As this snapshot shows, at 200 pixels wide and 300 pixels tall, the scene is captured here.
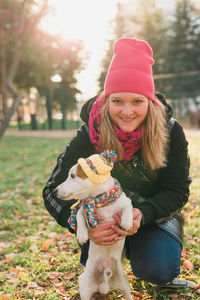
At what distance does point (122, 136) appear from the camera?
2092 millimetres

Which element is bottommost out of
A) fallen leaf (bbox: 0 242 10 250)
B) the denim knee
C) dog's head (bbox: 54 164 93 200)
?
fallen leaf (bbox: 0 242 10 250)

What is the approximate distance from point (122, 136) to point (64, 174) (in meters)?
0.53

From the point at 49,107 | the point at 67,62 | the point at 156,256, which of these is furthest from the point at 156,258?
the point at 67,62

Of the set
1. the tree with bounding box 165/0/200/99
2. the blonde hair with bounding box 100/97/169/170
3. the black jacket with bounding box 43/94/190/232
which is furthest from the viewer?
the tree with bounding box 165/0/200/99

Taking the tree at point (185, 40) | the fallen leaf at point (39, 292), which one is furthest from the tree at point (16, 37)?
the tree at point (185, 40)

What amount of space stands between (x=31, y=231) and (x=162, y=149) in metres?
2.05

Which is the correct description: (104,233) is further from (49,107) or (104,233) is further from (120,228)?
(49,107)

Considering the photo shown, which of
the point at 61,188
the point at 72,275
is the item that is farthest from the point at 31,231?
the point at 61,188

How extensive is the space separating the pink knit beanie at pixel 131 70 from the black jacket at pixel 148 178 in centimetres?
37

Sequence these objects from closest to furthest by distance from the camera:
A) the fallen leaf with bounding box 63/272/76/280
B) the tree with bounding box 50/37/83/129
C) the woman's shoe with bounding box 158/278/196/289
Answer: the woman's shoe with bounding box 158/278/196/289 → the fallen leaf with bounding box 63/272/76/280 → the tree with bounding box 50/37/83/129

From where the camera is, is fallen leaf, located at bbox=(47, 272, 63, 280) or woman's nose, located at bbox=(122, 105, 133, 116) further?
Result: fallen leaf, located at bbox=(47, 272, 63, 280)

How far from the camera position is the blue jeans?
2.19 metres

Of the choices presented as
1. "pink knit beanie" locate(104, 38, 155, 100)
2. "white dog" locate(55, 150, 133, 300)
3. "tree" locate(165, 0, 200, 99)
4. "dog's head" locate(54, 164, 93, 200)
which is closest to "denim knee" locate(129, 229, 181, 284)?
"white dog" locate(55, 150, 133, 300)

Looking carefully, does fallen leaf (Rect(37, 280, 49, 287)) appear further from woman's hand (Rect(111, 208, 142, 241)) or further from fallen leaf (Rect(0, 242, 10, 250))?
woman's hand (Rect(111, 208, 142, 241))
